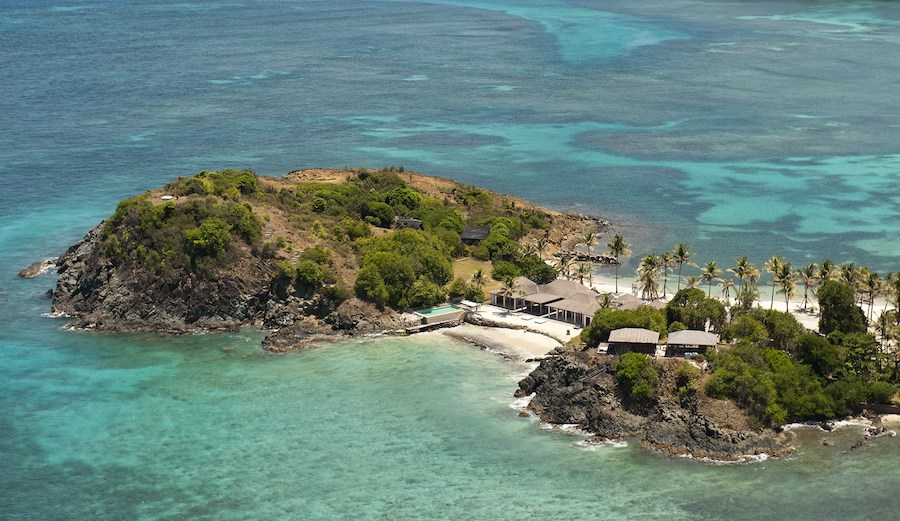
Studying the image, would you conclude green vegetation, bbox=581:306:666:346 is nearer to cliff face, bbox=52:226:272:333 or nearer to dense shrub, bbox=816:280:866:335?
dense shrub, bbox=816:280:866:335

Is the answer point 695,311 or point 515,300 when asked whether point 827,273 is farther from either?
point 515,300

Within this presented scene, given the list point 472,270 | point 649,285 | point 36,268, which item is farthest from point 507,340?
point 36,268

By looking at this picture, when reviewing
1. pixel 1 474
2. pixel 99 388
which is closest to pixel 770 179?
pixel 99 388

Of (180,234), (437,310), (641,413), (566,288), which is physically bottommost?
(641,413)

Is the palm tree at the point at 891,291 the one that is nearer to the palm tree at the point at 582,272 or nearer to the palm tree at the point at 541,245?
the palm tree at the point at 582,272

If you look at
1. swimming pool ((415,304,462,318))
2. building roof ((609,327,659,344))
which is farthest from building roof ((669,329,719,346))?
swimming pool ((415,304,462,318))

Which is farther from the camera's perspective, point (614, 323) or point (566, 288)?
point (566, 288)

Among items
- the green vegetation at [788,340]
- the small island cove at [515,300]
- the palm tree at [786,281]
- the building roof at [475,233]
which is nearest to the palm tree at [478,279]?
the small island cove at [515,300]

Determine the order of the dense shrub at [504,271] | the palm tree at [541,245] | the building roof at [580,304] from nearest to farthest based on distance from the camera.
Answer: the building roof at [580,304]
the dense shrub at [504,271]
the palm tree at [541,245]
